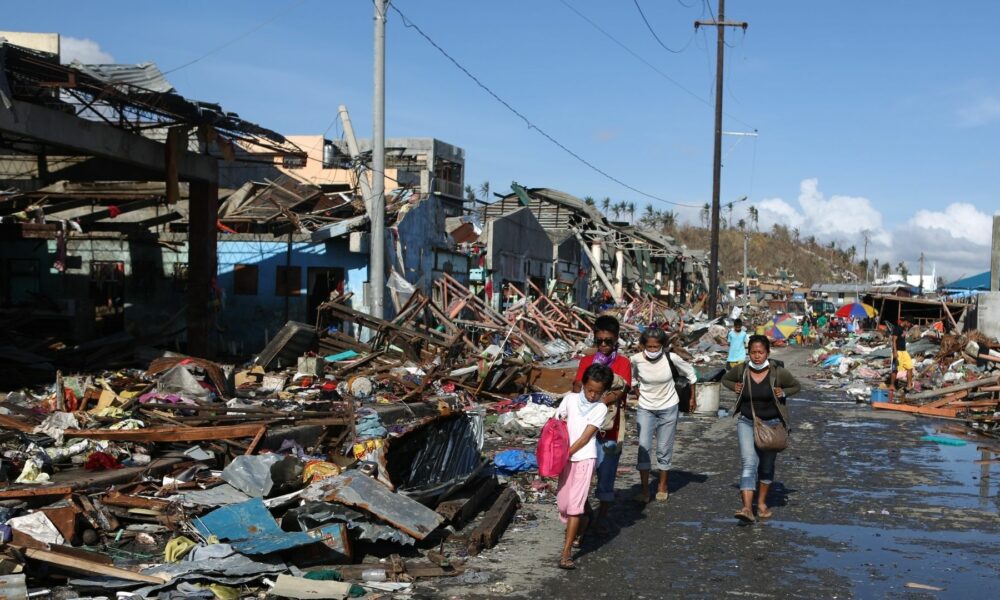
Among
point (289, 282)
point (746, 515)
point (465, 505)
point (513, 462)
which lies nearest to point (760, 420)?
point (746, 515)

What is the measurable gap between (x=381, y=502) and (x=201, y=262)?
567 inches

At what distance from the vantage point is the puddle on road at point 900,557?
6.51m

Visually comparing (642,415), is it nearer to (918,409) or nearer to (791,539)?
(791,539)

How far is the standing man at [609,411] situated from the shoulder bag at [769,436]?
1.24 m

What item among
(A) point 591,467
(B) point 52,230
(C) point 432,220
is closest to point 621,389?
(A) point 591,467

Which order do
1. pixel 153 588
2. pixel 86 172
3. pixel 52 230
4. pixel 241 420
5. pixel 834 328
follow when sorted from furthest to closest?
pixel 834 328, pixel 86 172, pixel 52 230, pixel 241 420, pixel 153 588

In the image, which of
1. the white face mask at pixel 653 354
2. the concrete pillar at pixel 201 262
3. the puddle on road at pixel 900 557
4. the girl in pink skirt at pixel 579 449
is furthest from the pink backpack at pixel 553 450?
the concrete pillar at pixel 201 262

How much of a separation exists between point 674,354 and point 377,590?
14.6ft

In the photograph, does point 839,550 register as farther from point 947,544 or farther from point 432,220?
point 432,220

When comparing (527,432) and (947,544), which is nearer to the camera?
(947,544)

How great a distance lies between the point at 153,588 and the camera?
5.98 metres

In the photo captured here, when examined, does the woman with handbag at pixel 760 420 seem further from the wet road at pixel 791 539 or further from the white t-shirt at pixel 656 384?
the white t-shirt at pixel 656 384

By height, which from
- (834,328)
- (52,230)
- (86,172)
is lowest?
(834,328)

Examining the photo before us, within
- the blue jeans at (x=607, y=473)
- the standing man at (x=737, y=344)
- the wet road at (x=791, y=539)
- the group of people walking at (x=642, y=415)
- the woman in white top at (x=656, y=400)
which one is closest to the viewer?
the wet road at (x=791, y=539)
